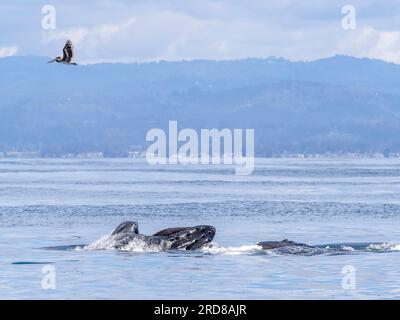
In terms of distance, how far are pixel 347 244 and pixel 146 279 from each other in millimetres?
15494

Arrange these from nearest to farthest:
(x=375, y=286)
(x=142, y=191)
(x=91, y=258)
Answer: (x=375, y=286) → (x=91, y=258) → (x=142, y=191)

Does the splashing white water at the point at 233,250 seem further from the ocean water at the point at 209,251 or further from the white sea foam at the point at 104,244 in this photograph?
the white sea foam at the point at 104,244

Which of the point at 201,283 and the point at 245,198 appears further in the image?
the point at 245,198

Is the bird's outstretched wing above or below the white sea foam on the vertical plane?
above

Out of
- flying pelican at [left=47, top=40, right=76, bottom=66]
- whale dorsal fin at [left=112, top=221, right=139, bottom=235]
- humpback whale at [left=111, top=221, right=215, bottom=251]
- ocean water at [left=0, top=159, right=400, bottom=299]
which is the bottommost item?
ocean water at [left=0, top=159, right=400, bottom=299]

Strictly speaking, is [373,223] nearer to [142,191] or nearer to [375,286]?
[375,286]

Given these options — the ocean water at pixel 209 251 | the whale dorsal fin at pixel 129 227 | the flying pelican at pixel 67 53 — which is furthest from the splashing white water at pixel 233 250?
the flying pelican at pixel 67 53

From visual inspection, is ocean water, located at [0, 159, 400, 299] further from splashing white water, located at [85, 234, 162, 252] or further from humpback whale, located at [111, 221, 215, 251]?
humpback whale, located at [111, 221, 215, 251]

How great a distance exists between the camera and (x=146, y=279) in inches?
1598

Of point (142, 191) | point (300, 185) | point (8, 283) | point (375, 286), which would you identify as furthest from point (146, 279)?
point (300, 185)

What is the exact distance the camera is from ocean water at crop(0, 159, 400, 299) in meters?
38.0

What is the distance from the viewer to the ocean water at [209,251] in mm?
38000

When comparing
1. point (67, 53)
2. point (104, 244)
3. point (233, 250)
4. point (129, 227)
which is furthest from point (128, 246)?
point (67, 53)

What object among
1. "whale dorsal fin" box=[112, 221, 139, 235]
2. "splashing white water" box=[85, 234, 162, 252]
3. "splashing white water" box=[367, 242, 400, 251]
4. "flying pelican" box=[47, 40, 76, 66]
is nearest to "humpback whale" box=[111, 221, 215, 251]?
"splashing white water" box=[85, 234, 162, 252]
